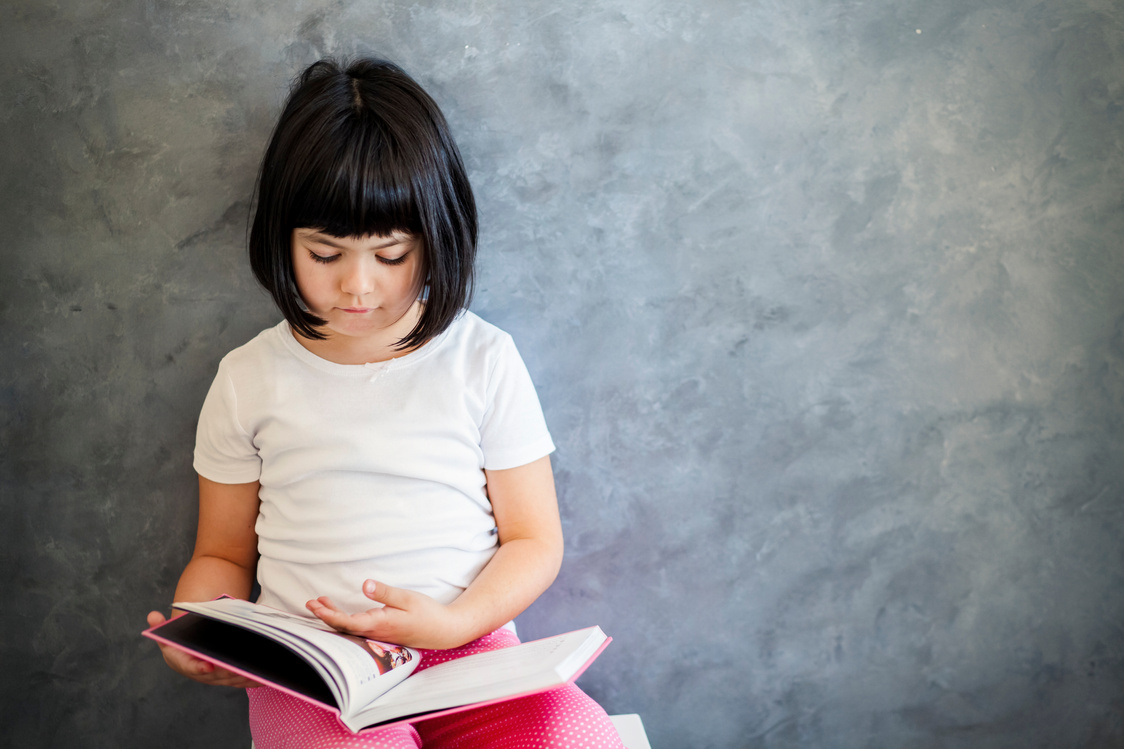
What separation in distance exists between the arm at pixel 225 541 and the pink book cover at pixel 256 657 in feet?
0.74

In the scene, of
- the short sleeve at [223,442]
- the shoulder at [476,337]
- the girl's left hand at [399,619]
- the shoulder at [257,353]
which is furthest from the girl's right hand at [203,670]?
the shoulder at [476,337]

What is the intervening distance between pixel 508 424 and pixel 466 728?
13.7 inches

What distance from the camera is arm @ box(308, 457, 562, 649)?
0.67 meters

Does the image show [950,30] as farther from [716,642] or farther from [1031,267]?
[716,642]

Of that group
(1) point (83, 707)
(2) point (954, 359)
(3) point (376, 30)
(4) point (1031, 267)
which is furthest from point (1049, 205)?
(1) point (83, 707)

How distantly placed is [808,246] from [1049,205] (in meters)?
0.33

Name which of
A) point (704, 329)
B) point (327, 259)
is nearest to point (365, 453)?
point (327, 259)

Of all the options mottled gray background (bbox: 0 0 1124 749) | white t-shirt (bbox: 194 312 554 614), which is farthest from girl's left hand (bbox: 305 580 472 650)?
mottled gray background (bbox: 0 0 1124 749)

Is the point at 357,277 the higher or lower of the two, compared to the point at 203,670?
higher

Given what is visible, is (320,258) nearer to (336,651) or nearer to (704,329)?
(336,651)

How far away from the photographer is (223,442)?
0.85 meters

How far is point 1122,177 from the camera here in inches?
36.4

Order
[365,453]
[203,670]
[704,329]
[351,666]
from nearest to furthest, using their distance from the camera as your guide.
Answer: [351,666] → [203,670] → [365,453] → [704,329]

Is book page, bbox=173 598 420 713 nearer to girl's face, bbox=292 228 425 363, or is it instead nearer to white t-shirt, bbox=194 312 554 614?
white t-shirt, bbox=194 312 554 614
